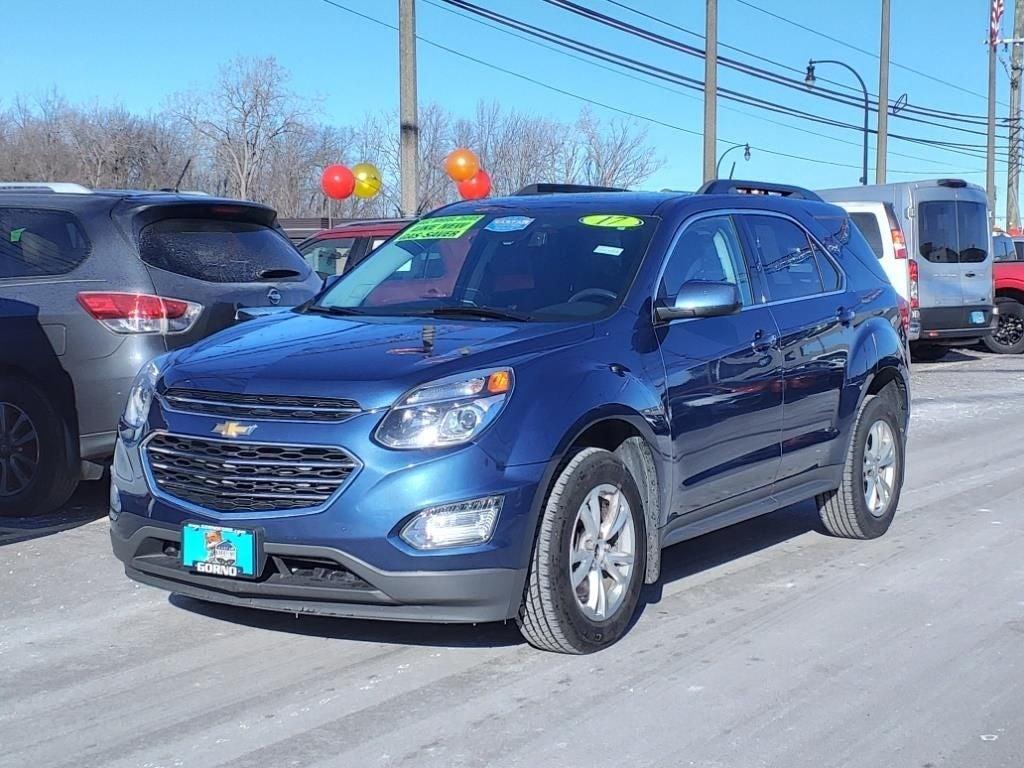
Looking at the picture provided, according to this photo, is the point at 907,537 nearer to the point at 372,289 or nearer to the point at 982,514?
the point at 982,514

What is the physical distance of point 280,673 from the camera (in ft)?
15.4

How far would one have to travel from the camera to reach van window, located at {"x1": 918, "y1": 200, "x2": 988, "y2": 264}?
17719 millimetres

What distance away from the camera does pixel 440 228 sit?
6391 mm

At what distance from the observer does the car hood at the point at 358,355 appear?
4551 mm

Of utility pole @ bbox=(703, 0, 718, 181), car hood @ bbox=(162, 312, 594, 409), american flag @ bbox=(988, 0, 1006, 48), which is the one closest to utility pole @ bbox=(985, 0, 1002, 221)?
american flag @ bbox=(988, 0, 1006, 48)

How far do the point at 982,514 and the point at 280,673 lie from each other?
15.5 feet

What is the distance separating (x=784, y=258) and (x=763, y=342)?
28.7 inches

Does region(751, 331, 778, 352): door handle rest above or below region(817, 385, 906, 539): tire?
above

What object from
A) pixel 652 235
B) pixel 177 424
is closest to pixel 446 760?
pixel 177 424

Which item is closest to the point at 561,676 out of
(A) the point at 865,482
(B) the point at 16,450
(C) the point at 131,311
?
(A) the point at 865,482

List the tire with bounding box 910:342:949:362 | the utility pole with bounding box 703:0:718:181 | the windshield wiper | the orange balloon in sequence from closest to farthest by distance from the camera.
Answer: the windshield wiper → the tire with bounding box 910:342:949:362 → the orange balloon → the utility pole with bounding box 703:0:718:181

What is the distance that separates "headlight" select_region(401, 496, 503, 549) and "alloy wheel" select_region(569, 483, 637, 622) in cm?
42

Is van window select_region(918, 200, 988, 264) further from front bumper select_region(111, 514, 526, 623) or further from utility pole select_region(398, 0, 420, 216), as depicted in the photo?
front bumper select_region(111, 514, 526, 623)

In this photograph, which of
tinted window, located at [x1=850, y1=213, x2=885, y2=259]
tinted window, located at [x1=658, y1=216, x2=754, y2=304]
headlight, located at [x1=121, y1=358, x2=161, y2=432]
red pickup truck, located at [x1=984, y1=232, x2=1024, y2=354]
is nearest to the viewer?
headlight, located at [x1=121, y1=358, x2=161, y2=432]
